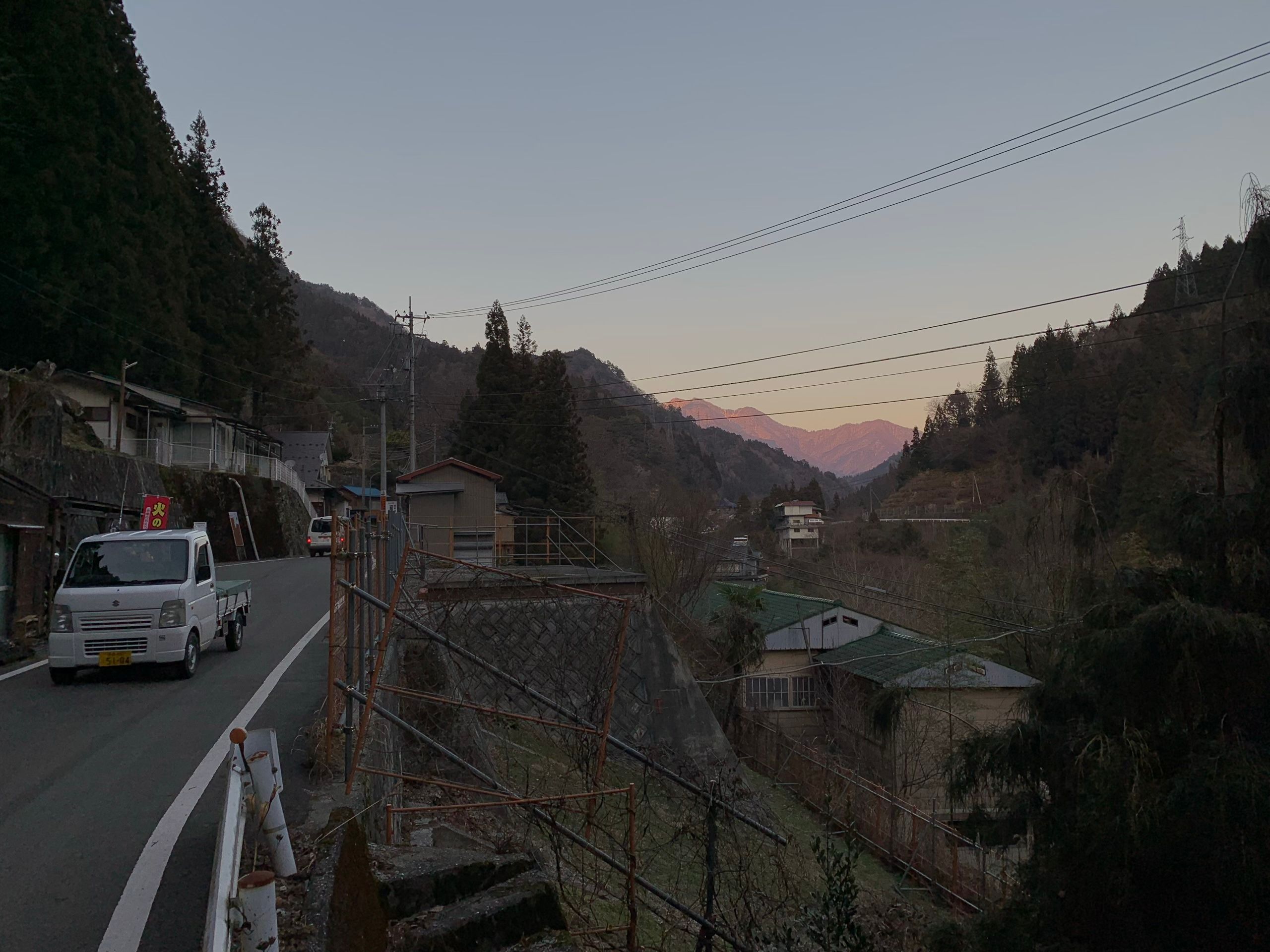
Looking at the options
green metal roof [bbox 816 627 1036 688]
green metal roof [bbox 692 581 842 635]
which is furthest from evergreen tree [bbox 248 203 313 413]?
green metal roof [bbox 816 627 1036 688]

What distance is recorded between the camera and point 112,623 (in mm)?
10469

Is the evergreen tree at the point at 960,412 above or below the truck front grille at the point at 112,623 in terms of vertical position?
above

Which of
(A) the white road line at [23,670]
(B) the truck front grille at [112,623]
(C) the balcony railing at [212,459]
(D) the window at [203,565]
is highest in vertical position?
(C) the balcony railing at [212,459]

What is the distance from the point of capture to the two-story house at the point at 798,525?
71750mm

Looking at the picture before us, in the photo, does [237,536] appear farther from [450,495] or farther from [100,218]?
[100,218]

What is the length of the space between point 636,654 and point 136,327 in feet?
87.4

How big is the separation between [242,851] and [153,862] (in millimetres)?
1655

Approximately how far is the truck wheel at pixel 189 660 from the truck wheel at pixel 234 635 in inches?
73.4

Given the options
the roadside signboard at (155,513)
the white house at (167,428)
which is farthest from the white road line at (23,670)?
the white house at (167,428)

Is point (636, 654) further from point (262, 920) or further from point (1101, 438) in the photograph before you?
point (1101, 438)

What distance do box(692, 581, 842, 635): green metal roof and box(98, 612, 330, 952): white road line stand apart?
22.5 m

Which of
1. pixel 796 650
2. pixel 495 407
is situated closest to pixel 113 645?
pixel 796 650

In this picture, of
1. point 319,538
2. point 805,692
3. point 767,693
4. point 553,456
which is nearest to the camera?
point 767,693

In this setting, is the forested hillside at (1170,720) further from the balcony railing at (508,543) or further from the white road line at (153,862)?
the balcony railing at (508,543)
